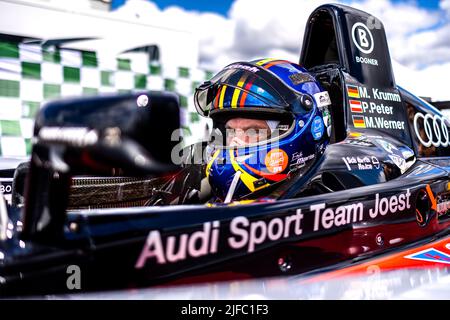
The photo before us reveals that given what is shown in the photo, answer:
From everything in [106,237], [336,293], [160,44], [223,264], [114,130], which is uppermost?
[160,44]

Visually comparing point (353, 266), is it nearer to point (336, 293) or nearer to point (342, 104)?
point (336, 293)

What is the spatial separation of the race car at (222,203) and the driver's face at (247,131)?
0.19 m

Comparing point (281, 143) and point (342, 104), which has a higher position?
point (342, 104)

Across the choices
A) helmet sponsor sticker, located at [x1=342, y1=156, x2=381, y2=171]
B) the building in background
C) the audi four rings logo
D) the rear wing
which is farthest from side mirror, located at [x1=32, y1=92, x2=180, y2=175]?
the building in background

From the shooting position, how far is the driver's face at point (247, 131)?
6.38ft

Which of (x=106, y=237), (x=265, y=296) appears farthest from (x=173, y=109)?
(x=265, y=296)

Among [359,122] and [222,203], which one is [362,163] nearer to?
[359,122]

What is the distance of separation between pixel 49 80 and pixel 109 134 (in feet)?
16.6

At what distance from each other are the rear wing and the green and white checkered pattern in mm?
2696

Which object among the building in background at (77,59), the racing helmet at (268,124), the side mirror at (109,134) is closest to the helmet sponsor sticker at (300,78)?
the racing helmet at (268,124)

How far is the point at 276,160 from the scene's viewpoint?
183 centimetres

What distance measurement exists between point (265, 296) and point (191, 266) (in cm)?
24

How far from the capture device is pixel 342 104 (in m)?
2.25

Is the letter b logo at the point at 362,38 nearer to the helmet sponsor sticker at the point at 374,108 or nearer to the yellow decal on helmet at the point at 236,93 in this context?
the helmet sponsor sticker at the point at 374,108
